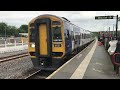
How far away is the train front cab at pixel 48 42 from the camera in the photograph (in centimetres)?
1283

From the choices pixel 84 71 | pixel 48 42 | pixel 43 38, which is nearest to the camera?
pixel 84 71

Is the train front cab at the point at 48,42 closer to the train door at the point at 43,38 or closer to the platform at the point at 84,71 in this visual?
the train door at the point at 43,38

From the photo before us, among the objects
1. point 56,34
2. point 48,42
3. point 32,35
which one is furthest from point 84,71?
point 32,35

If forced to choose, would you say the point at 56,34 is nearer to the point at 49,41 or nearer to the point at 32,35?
the point at 49,41

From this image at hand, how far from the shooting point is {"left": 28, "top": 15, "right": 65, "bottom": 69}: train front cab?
12828 mm

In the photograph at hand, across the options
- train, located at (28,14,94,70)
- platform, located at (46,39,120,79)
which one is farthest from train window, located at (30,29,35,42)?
platform, located at (46,39,120,79)

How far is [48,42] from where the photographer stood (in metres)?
12.8

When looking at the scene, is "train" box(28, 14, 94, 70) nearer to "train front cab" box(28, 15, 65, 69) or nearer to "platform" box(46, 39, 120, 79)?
"train front cab" box(28, 15, 65, 69)

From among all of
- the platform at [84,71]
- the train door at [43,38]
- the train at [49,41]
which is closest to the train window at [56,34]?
the train at [49,41]

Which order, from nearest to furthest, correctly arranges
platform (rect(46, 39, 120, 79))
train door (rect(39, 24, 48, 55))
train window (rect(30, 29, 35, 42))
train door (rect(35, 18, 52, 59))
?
platform (rect(46, 39, 120, 79)) → train door (rect(35, 18, 52, 59)) → train door (rect(39, 24, 48, 55)) → train window (rect(30, 29, 35, 42))
